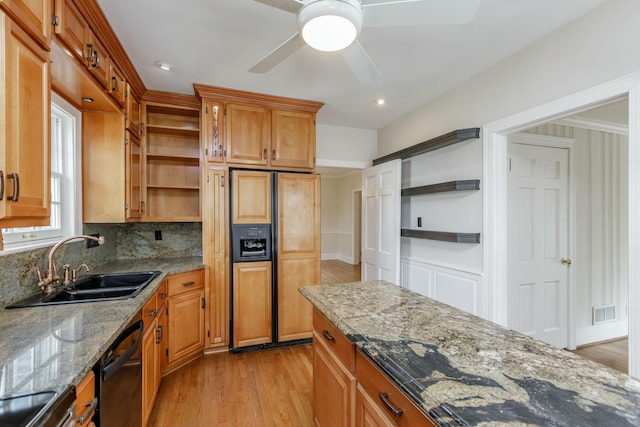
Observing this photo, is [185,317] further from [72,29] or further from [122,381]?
[72,29]

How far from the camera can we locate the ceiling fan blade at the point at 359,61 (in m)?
1.50

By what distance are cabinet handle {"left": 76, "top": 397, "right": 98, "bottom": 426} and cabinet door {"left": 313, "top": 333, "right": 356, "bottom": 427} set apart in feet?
3.16

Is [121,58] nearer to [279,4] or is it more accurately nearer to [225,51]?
[225,51]

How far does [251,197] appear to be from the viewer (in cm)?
288

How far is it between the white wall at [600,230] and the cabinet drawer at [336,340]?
3.05 meters

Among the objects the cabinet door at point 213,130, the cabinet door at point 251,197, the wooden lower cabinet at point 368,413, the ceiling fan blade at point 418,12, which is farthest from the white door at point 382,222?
the wooden lower cabinet at point 368,413

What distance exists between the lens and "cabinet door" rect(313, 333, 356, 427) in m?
1.24

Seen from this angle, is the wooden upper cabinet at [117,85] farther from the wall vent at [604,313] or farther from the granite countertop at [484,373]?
the wall vent at [604,313]

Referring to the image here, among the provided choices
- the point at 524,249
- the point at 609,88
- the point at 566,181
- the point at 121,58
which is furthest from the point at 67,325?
the point at 566,181

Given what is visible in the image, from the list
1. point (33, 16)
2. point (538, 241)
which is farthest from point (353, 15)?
point (538, 241)

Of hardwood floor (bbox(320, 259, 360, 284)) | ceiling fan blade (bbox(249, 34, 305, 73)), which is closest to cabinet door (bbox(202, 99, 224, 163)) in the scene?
ceiling fan blade (bbox(249, 34, 305, 73))

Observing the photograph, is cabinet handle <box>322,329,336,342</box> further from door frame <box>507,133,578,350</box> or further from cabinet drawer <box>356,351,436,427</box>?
door frame <box>507,133,578,350</box>

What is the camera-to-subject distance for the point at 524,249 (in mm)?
2785

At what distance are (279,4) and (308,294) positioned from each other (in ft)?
4.80
